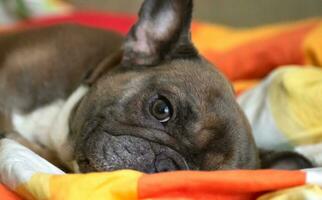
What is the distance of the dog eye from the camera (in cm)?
148

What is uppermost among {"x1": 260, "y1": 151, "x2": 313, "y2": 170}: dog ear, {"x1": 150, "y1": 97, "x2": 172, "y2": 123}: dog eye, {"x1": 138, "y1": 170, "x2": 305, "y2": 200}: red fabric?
{"x1": 150, "y1": 97, "x2": 172, "y2": 123}: dog eye

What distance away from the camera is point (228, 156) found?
4.87 ft

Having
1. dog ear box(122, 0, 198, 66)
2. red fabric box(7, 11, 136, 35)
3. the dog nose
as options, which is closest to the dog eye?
the dog nose

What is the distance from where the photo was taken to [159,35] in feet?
5.79

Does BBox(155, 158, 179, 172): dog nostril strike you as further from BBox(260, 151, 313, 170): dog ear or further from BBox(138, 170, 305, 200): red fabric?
BBox(260, 151, 313, 170): dog ear

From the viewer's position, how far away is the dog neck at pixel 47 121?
5.94 ft

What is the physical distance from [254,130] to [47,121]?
72 cm

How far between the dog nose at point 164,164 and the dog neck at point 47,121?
1.63ft

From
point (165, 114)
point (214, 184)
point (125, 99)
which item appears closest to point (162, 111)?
point (165, 114)

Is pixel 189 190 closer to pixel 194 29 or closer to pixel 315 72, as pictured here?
pixel 315 72

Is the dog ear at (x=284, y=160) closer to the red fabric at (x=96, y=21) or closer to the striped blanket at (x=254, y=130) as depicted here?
the striped blanket at (x=254, y=130)

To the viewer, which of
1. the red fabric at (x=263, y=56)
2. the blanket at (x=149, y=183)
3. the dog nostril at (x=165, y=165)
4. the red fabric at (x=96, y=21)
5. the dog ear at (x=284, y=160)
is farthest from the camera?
the red fabric at (x=96, y=21)

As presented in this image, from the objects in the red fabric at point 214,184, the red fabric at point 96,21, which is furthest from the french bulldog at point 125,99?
the red fabric at point 96,21

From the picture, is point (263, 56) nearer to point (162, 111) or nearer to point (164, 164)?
point (162, 111)
